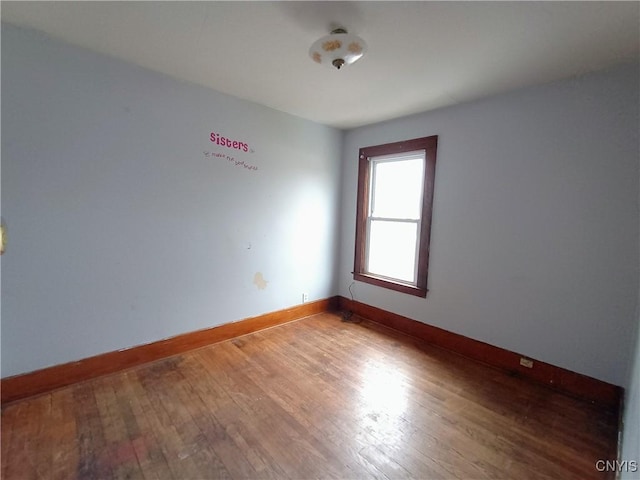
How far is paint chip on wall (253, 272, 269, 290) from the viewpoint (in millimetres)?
2986

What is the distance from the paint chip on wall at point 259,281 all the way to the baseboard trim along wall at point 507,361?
4.34 feet

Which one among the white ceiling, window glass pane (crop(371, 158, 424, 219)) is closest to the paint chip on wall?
window glass pane (crop(371, 158, 424, 219))

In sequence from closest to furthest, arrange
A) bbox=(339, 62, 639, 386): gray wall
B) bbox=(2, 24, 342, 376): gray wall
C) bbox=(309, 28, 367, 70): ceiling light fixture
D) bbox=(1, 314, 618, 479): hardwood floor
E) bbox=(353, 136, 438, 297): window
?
1. bbox=(1, 314, 618, 479): hardwood floor
2. bbox=(309, 28, 367, 70): ceiling light fixture
3. bbox=(2, 24, 342, 376): gray wall
4. bbox=(339, 62, 639, 386): gray wall
5. bbox=(353, 136, 438, 297): window

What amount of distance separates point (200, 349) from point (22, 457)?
1.25 metres

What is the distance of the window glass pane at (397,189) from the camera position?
121 inches

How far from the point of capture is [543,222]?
220 cm

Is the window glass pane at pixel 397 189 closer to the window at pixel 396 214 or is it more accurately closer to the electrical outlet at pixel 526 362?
the window at pixel 396 214

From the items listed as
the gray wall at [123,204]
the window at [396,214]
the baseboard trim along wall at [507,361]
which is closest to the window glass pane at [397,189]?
the window at [396,214]

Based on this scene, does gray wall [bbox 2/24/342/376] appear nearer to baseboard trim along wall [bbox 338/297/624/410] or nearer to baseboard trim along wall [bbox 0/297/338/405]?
baseboard trim along wall [bbox 0/297/338/405]

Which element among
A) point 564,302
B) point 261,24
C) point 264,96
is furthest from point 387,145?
point 564,302

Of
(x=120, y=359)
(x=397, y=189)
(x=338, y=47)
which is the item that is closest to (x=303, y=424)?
(x=120, y=359)

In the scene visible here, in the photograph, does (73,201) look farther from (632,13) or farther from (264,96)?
(632,13)

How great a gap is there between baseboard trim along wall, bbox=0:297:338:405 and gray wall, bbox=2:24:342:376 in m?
0.06

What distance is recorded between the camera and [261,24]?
1.61 metres
